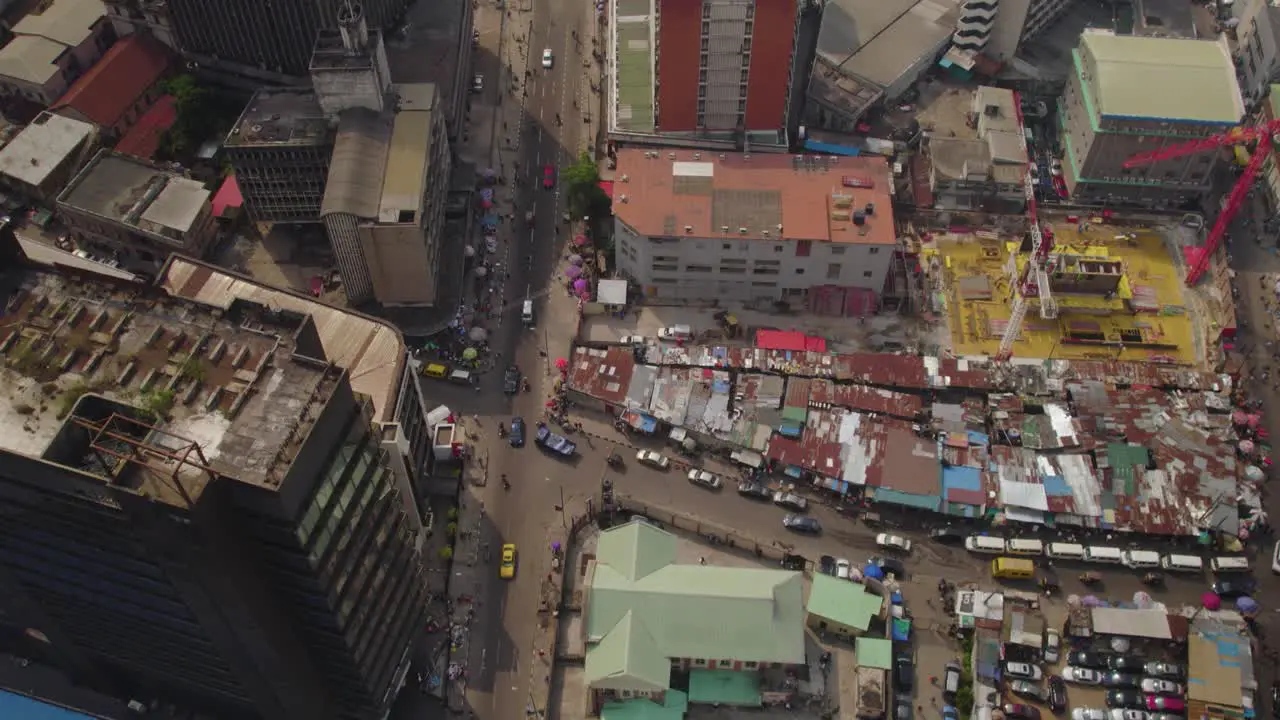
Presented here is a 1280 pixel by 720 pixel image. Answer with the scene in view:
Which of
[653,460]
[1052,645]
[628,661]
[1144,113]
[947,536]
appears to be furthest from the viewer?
[1144,113]

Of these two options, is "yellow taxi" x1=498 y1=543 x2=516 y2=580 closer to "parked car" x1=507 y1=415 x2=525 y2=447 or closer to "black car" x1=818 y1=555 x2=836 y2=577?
"parked car" x1=507 y1=415 x2=525 y2=447

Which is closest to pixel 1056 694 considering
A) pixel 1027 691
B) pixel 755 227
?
pixel 1027 691

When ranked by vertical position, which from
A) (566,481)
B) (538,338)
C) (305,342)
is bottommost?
(305,342)

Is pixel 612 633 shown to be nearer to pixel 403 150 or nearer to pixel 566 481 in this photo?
pixel 566 481

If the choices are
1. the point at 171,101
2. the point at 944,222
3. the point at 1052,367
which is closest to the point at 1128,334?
the point at 1052,367

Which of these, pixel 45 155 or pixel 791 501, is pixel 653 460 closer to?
pixel 791 501

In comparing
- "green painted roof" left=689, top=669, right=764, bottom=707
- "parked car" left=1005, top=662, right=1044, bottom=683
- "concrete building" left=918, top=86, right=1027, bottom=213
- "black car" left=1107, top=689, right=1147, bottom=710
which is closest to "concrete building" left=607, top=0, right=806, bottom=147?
"concrete building" left=918, top=86, right=1027, bottom=213

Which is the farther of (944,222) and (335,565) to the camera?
(944,222)
